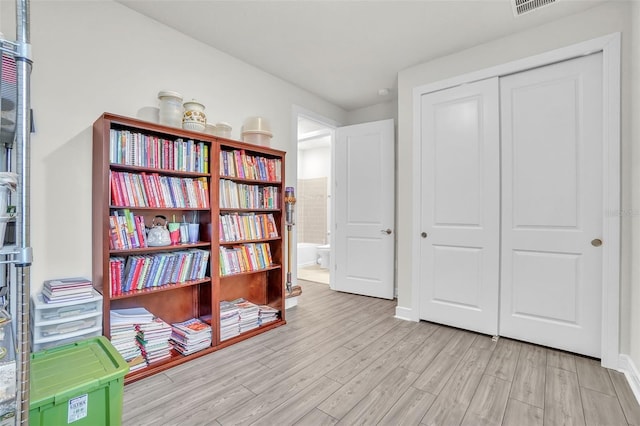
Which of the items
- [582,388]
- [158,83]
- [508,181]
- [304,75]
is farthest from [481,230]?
[158,83]

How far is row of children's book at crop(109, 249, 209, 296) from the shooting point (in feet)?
6.45

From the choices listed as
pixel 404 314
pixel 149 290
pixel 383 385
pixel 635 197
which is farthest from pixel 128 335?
pixel 635 197

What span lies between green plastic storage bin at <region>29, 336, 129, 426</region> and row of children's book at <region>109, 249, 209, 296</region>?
499mm

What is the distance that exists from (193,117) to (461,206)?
2.51 meters

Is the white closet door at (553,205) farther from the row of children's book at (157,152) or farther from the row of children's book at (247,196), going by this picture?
the row of children's book at (157,152)

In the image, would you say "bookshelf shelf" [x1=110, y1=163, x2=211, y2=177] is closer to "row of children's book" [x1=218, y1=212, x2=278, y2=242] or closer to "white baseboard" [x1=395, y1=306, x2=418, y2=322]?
"row of children's book" [x1=218, y1=212, x2=278, y2=242]

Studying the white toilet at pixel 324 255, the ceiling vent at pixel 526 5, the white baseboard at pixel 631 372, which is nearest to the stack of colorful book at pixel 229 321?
the white baseboard at pixel 631 372

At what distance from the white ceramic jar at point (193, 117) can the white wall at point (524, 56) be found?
1995 millimetres

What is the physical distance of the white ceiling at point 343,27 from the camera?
2207 millimetres

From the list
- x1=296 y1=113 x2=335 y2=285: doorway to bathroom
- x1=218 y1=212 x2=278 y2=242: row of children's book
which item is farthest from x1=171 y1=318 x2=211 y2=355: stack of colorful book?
x1=296 y1=113 x2=335 y2=285: doorway to bathroom

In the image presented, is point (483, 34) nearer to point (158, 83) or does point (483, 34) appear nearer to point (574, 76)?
point (574, 76)

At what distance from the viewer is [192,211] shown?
256 centimetres

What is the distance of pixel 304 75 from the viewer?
10.9ft

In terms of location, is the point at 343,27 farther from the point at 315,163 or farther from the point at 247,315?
the point at 315,163
